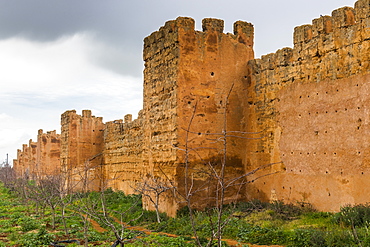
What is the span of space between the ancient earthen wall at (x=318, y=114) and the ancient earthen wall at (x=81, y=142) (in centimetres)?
1238

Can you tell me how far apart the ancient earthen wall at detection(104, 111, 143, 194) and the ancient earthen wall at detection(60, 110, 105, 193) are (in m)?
0.67

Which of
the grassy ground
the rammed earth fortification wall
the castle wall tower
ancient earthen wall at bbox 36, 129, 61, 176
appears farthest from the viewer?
ancient earthen wall at bbox 36, 129, 61, 176

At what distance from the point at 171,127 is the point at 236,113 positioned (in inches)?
84.3

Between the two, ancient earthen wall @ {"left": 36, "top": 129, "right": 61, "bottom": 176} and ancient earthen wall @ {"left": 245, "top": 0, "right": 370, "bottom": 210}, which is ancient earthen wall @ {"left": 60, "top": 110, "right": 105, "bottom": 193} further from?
ancient earthen wall @ {"left": 245, "top": 0, "right": 370, "bottom": 210}

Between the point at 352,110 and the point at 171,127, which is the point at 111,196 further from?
the point at 352,110

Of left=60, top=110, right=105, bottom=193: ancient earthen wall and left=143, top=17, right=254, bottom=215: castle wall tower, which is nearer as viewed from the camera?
left=143, top=17, right=254, bottom=215: castle wall tower

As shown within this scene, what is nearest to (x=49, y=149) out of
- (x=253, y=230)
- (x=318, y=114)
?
(x=253, y=230)

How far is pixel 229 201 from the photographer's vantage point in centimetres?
1091

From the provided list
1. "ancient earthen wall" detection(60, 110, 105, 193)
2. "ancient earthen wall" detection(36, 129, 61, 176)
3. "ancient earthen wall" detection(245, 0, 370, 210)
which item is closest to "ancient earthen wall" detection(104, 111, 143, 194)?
"ancient earthen wall" detection(60, 110, 105, 193)

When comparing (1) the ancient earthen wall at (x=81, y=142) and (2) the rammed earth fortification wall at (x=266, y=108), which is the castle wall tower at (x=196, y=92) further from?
(1) the ancient earthen wall at (x=81, y=142)

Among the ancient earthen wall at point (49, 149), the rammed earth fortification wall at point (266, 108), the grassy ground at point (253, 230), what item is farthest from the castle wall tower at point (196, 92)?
the ancient earthen wall at point (49, 149)

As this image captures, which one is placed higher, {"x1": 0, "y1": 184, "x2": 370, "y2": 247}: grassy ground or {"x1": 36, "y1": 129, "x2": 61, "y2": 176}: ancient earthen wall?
{"x1": 36, "y1": 129, "x2": 61, "y2": 176}: ancient earthen wall

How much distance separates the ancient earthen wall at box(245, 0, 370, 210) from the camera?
8141 mm

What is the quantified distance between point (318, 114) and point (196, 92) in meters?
3.56
